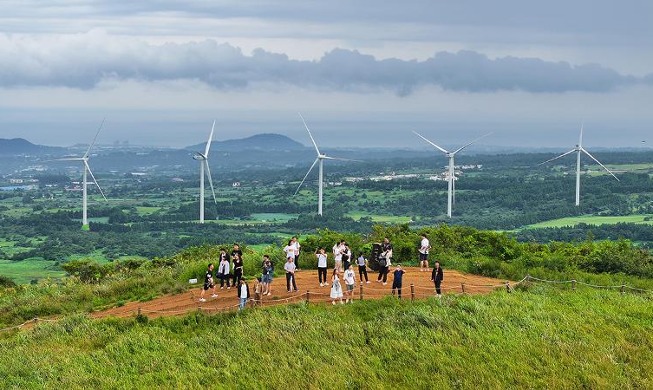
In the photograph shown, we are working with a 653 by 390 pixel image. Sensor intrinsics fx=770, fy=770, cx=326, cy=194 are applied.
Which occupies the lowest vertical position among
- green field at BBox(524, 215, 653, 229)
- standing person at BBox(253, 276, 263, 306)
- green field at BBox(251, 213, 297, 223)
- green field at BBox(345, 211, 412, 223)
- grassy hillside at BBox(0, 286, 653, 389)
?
green field at BBox(251, 213, 297, 223)

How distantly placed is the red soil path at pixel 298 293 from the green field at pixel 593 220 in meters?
72.4

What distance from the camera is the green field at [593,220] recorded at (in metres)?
102

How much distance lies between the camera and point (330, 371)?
23.1 metres

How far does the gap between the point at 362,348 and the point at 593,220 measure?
8933 cm

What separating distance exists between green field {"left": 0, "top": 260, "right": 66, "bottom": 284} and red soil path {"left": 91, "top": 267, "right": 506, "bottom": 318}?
3957 centimetres

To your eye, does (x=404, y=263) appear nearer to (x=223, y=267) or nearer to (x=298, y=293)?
(x=298, y=293)

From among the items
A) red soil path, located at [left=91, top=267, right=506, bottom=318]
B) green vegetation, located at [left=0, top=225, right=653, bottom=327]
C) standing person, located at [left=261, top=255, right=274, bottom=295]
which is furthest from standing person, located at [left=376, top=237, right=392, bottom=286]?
standing person, located at [left=261, top=255, right=274, bottom=295]

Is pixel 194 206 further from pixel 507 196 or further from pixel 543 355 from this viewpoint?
pixel 543 355

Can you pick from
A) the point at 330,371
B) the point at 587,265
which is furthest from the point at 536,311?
the point at 587,265

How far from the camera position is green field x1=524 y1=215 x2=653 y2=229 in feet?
336

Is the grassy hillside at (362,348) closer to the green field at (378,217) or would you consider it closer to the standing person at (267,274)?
the standing person at (267,274)

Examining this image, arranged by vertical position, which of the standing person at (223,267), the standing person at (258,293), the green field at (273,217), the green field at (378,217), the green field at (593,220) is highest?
the standing person at (223,267)

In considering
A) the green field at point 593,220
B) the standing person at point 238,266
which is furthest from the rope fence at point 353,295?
the green field at point 593,220

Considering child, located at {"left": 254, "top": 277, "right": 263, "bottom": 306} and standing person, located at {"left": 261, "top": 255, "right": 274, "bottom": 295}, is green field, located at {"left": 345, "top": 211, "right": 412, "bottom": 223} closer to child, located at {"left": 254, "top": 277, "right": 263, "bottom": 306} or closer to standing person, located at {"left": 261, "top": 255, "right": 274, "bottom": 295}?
standing person, located at {"left": 261, "top": 255, "right": 274, "bottom": 295}
